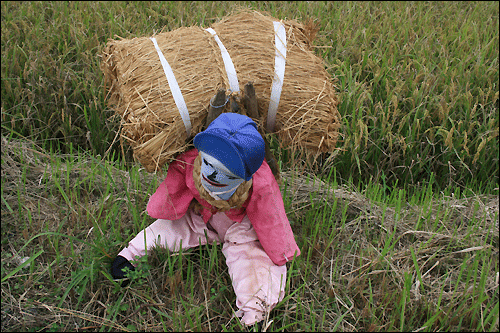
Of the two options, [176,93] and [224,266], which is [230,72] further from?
[224,266]

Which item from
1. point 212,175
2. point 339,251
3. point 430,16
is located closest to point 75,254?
point 212,175

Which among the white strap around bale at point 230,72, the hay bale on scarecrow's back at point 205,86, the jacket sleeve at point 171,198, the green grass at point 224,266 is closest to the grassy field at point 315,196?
the green grass at point 224,266

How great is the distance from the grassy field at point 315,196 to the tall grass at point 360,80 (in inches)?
0.6

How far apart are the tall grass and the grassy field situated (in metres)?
0.01

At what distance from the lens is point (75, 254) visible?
5.88 ft

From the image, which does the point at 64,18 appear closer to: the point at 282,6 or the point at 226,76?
the point at 282,6

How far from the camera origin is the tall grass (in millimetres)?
2395

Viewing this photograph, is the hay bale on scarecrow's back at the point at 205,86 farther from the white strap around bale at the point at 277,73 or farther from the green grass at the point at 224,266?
the green grass at the point at 224,266

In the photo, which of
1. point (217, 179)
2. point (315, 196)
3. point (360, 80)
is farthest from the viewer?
point (360, 80)

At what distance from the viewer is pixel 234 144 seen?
4.52ft

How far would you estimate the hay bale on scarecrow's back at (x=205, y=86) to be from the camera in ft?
4.94

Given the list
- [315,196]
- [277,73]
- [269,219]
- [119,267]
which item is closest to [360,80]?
[315,196]

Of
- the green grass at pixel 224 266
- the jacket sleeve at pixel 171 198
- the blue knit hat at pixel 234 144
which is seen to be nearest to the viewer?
the blue knit hat at pixel 234 144

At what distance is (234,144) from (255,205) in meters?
0.38
